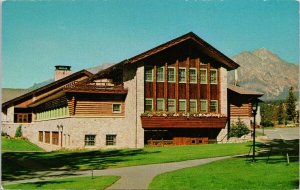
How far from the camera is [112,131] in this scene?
3991 centimetres

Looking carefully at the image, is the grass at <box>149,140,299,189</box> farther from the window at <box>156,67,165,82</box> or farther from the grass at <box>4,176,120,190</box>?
the window at <box>156,67,165,82</box>

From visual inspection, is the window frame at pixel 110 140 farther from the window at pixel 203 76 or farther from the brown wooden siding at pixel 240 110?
the brown wooden siding at pixel 240 110

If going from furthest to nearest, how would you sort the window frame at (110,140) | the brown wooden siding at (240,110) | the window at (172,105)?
the brown wooden siding at (240,110) < the window at (172,105) < the window frame at (110,140)

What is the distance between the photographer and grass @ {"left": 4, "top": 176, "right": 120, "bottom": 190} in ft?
56.1

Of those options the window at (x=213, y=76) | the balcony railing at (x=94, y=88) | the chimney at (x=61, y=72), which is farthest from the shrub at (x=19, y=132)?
the window at (x=213, y=76)

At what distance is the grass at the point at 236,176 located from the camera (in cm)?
1652

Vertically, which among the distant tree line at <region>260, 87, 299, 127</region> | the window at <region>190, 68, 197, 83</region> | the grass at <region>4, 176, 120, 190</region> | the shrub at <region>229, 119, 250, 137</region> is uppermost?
the window at <region>190, 68, 197, 83</region>

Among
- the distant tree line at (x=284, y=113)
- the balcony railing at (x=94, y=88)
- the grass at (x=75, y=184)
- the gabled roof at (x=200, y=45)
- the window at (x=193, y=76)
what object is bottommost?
the grass at (x=75, y=184)

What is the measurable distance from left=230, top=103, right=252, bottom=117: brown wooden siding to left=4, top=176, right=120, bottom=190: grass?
1092 inches

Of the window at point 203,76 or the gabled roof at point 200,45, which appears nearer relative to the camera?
the gabled roof at point 200,45

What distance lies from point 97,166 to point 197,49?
68.5ft

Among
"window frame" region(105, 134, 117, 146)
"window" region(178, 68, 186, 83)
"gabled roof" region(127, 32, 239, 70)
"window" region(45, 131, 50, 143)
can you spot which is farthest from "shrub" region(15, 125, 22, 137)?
"window" region(178, 68, 186, 83)

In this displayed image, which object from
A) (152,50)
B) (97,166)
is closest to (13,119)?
(152,50)

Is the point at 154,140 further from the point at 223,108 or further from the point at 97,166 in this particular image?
the point at 97,166
